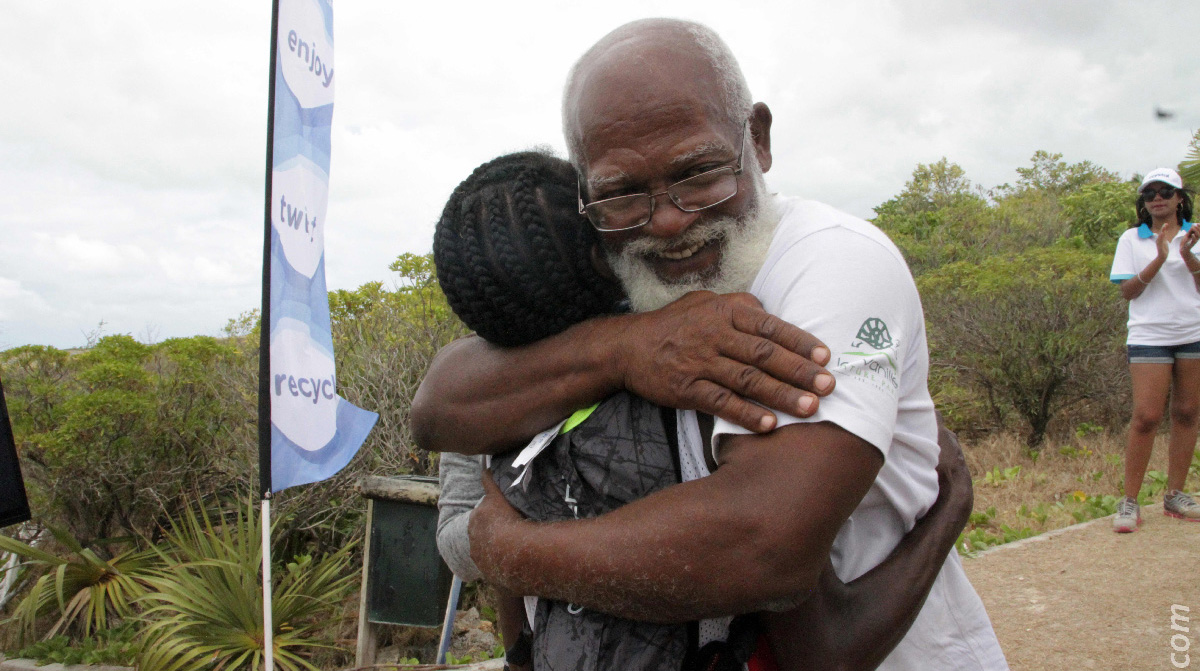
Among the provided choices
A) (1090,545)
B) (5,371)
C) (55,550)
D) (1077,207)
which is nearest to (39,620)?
(55,550)

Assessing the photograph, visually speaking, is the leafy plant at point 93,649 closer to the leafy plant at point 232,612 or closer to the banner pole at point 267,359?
the leafy plant at point 232,612

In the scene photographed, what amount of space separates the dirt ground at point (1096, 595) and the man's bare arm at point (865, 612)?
2787 millimetres

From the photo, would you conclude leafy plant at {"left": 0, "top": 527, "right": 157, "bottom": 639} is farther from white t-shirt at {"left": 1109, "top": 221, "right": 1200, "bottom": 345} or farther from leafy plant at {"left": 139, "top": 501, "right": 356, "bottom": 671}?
white t-shirt at {"left": 1109, "top": 221, "right": 1200, "bottom": 345}

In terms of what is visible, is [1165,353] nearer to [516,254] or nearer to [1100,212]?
[516,254]

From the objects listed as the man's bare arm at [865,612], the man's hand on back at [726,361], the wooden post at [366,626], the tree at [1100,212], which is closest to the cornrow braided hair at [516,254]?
the man's hand on back at [726,361]

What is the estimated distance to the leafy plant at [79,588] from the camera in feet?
17.1

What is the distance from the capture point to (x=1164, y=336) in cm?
489

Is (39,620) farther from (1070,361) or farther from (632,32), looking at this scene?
(1070,361)

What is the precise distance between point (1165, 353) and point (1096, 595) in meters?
1.77

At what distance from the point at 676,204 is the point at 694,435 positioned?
0.45 metres

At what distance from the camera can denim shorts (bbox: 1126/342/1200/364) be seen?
16.0 feet

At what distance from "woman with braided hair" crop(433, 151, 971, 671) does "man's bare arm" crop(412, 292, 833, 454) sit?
0.05m

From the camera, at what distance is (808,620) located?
121cm

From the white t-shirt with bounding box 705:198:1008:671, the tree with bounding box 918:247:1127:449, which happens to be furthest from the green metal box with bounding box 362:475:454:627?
the tree with bounding box 918:247:1127:449
